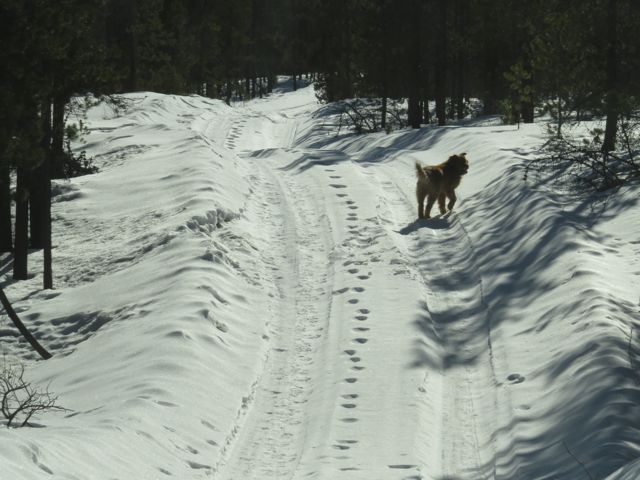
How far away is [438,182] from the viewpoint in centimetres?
1612

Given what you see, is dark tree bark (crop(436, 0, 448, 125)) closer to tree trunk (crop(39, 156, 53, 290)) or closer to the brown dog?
the brown dog

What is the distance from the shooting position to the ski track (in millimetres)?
8164

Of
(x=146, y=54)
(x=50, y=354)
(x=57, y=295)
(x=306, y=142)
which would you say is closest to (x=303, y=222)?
(x=57, y=295)

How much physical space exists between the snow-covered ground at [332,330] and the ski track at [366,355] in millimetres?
33

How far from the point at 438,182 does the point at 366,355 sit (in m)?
6.47

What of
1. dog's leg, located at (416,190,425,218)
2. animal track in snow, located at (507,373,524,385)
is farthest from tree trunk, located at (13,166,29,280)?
animal track in snow, located at (507,373,524,385)

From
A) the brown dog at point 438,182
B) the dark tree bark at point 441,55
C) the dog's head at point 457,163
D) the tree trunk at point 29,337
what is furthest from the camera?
the dark tree bark at point 441,55

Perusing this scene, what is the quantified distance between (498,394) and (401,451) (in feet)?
5.99

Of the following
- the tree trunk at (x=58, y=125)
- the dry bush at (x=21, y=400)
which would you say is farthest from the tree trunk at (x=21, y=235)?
the dry bush at (x=21, y=400)

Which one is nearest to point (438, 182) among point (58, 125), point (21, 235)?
point (58, 125)

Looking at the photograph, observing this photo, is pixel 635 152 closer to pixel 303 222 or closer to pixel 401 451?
pixel 303 222

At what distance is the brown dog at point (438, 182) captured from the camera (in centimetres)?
1603

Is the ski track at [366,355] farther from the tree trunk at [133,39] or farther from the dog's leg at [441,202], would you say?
the tree trunk at [133,39]

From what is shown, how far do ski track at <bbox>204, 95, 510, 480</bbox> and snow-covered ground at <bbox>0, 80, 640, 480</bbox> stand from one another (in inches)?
1.3
